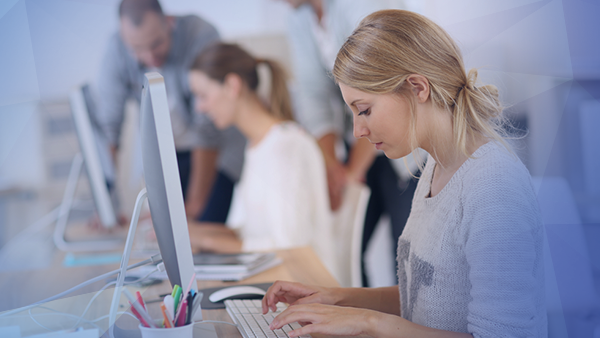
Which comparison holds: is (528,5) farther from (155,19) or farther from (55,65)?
(55,65)

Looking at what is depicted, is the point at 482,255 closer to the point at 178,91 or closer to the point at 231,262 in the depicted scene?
the point at 231,262

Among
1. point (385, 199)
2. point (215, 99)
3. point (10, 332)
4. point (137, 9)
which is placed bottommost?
point (385, 199)

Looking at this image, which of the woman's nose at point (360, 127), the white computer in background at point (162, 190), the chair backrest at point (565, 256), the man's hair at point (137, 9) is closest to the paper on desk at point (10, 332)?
the white computer in background at point (162, 190)

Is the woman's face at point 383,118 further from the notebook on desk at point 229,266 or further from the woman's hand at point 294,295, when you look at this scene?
the notebook on desk at point 229,266

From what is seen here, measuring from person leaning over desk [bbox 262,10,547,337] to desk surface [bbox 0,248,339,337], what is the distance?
240mm

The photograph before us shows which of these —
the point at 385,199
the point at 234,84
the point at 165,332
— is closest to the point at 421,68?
the point at 165,332

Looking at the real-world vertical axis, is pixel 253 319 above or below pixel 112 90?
below

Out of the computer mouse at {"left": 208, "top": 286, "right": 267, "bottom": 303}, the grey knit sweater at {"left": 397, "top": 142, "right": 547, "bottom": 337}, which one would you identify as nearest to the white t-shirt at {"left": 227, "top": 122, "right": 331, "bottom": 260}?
the computer mouse at {"left": 208, "top": 286, "right": 267, "bottom": 303}

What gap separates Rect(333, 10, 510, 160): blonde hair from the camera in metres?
0.67

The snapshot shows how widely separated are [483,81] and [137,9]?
1.98 meters

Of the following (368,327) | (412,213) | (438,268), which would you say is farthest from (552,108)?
(368,327)

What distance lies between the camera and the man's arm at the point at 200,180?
7.74 feet

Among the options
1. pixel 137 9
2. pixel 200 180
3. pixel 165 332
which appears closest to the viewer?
pixel 165 332

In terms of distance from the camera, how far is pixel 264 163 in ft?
5.70
